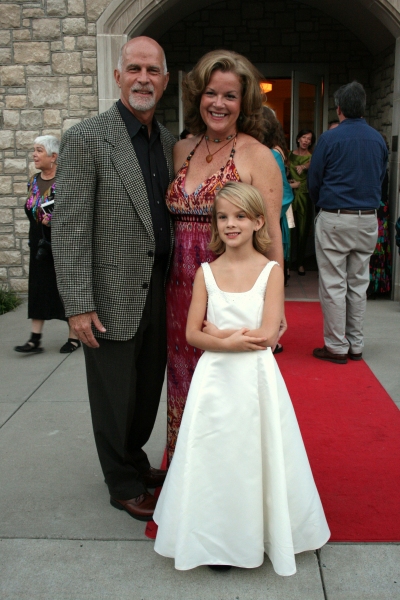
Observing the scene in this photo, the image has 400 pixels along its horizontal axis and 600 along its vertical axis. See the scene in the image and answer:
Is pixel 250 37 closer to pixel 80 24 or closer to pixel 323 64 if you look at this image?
pixel 323 64

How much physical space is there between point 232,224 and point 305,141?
651 cm

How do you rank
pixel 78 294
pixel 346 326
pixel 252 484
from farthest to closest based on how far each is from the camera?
1. pixel 346 326
2. pixel 78 294
3. pixel 252 484

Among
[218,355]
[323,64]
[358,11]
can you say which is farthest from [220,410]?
[323,64]

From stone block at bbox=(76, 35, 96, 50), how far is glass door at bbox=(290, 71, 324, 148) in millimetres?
3282

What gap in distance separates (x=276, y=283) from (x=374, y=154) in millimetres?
2921

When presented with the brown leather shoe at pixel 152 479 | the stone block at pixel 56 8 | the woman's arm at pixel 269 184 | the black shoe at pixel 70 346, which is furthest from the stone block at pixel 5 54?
the brown leather shoe at pixel 152 479

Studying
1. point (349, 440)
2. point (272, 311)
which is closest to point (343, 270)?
→ point (349, 440)

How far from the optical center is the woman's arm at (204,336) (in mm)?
2439

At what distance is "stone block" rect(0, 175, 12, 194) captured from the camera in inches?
302

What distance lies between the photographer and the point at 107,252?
9.10 feet

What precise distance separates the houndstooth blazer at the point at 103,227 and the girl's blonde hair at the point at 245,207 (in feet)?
0.95

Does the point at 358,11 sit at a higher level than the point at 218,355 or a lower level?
higher

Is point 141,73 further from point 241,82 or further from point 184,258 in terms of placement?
point 184,258

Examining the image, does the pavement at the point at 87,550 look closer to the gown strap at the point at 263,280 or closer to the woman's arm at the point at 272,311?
the woman's arm at the point at 272,311
